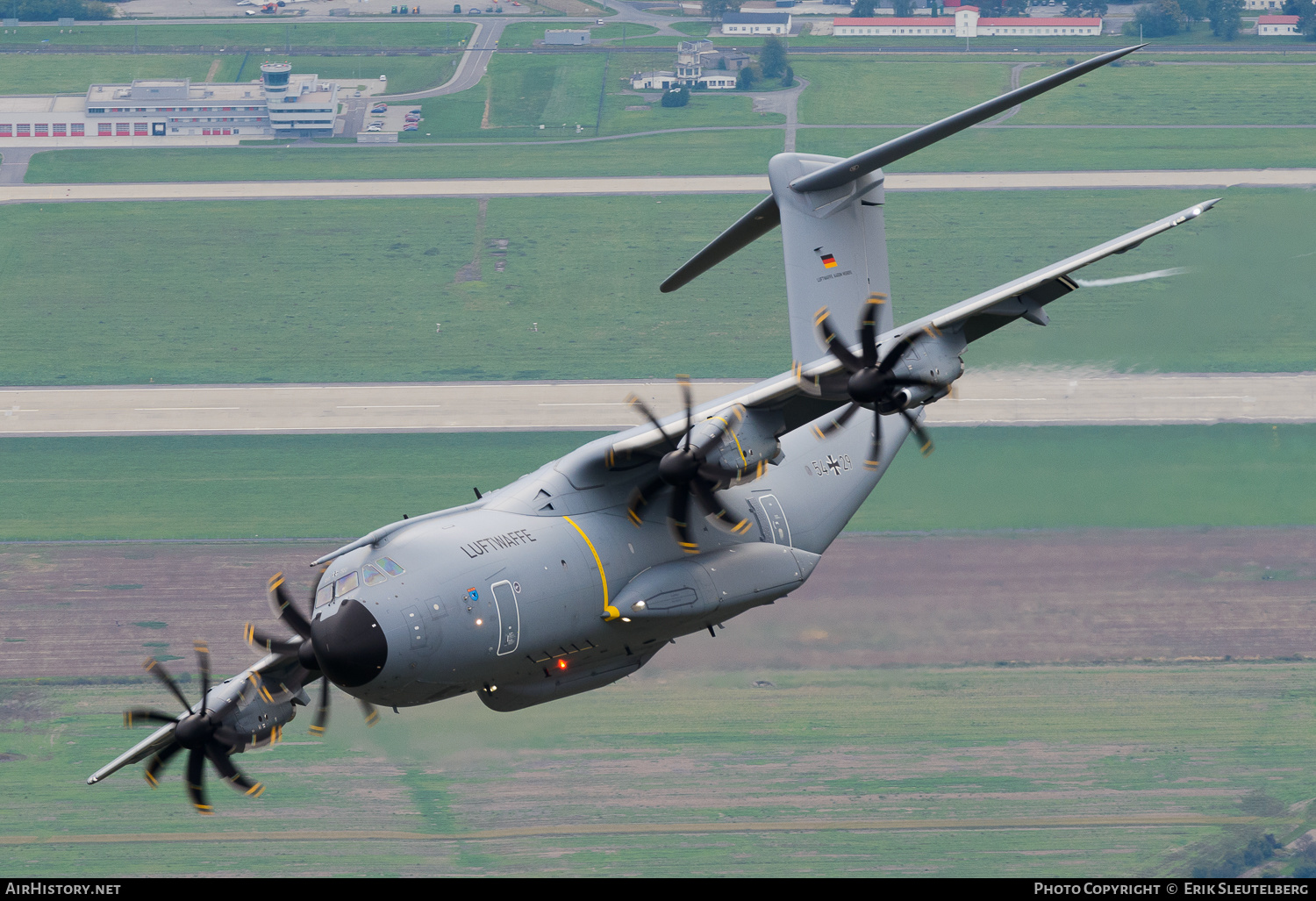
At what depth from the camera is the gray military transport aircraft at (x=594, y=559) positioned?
33.6m

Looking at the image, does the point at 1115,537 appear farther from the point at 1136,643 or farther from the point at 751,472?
the point at 751,472

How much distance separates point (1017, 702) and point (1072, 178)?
63.3 meters

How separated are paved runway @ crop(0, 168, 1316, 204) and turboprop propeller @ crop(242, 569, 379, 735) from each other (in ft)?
283

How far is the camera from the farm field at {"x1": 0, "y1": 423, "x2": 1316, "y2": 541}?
76688 millimetres

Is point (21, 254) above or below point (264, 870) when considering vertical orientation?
above

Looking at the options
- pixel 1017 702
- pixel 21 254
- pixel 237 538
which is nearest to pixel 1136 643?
pixel 1017 702

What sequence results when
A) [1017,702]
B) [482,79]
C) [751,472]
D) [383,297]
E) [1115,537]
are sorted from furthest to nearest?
[482,79]
[383,297]
[1115,537]
[1017,702]
[751,472]

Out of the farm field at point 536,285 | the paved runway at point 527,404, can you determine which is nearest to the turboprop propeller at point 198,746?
the paved runway at point 527,404

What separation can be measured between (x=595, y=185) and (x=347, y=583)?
90.9m

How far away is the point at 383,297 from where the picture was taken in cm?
10388

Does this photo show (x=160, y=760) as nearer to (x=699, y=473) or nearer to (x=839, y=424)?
(x=699, y=473)

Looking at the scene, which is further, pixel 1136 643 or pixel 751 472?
pixel 1136 643

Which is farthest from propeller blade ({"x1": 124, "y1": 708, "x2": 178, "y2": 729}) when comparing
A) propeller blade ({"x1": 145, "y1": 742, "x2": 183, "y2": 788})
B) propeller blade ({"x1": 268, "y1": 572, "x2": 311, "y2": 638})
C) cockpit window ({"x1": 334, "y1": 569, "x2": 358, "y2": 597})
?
cockpit window ({"x1": 334, "y1": 569, "x2": 358, "y2": 597})

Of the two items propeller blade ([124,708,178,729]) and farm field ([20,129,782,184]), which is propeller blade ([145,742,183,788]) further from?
farm field ([20,129,782,184])
